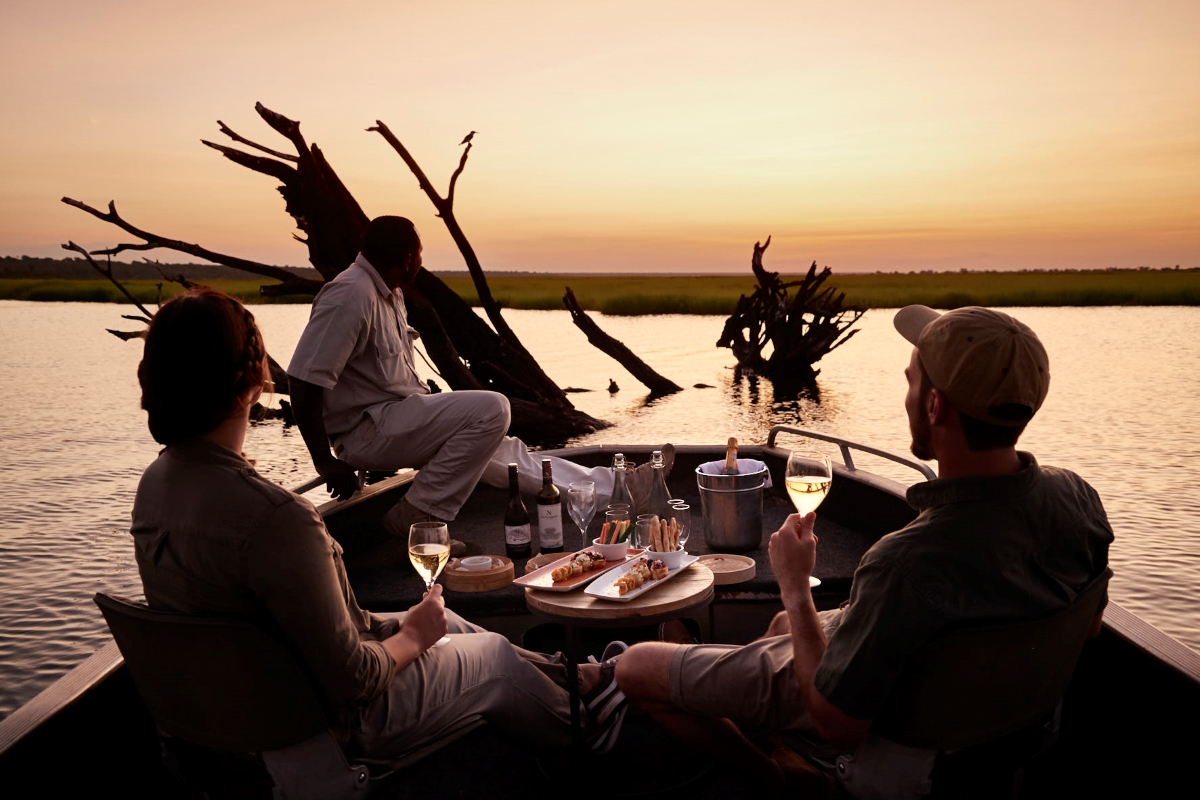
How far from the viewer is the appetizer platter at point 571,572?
293cm

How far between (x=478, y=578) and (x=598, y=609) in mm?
1053

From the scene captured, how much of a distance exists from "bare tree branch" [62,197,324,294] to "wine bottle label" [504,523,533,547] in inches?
178

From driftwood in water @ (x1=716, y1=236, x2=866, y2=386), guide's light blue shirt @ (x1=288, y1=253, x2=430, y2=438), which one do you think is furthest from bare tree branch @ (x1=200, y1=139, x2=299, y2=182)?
driftwood in water @ (x1=716, y1=236, x2=866, y2=386)

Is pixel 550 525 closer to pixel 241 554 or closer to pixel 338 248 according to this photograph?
pixel 241 554

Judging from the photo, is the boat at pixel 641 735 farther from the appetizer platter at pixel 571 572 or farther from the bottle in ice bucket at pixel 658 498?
the appetizer platter at pixel 571 572

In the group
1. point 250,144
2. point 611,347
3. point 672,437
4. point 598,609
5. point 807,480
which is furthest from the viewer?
point 672,437

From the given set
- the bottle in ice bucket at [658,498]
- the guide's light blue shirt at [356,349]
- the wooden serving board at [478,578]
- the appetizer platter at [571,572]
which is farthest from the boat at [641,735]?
the guide's light blue shirt at [356,349]

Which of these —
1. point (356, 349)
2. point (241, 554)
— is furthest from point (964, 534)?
point (356, 349)

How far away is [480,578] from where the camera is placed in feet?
12.0

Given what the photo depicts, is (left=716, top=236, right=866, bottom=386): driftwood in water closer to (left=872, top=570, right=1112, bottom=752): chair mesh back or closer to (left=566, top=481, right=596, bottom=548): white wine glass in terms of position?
(left=566, top=481, right=596, bottom=548): white wine glass

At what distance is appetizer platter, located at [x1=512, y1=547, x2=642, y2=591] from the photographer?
2932mm

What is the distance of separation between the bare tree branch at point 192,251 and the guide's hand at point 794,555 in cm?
611

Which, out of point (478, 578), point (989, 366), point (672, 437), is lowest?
point (672, 437)

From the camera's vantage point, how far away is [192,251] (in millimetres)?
8031
